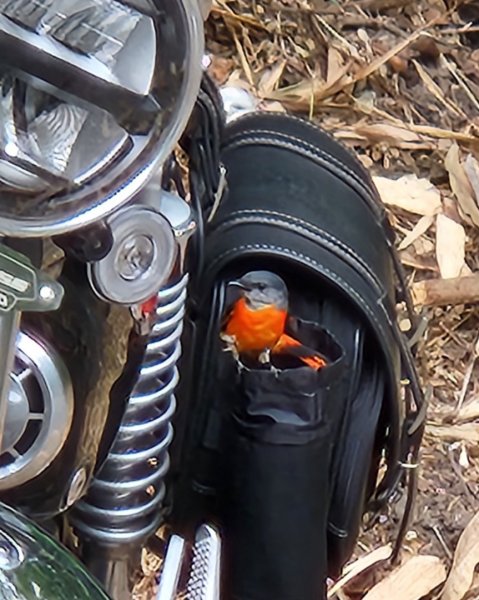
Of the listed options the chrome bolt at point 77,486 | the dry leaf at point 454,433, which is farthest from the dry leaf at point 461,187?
the chrome bolt at point 77,486

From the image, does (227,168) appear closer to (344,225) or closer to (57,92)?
(344,225)

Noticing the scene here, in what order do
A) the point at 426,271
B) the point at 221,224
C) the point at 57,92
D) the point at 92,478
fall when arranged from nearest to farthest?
the point at 57,92
the point at 92,478
the point at 221,224
the point at 426,271

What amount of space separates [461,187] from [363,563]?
495 millimetres

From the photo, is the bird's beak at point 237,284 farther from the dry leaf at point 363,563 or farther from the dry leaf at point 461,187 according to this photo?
the dry leaf at point 461,187

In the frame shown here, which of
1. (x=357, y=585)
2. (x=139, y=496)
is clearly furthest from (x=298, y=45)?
(x=139, y=496)

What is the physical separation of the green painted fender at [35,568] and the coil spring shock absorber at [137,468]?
11cm

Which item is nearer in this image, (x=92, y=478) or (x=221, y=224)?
(x=92, y=478)

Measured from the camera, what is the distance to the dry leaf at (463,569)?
136 cm

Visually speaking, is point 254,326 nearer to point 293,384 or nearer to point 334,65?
point 293,384

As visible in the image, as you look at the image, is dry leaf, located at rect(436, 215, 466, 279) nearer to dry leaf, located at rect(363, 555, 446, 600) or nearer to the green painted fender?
dry leaf, located at rect(363, 555, 446, 600)

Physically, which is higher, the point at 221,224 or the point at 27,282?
the point at 27,282

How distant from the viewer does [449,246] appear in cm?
158

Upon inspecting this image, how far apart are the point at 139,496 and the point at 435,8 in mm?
1035

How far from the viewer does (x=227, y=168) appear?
0.98 metres
